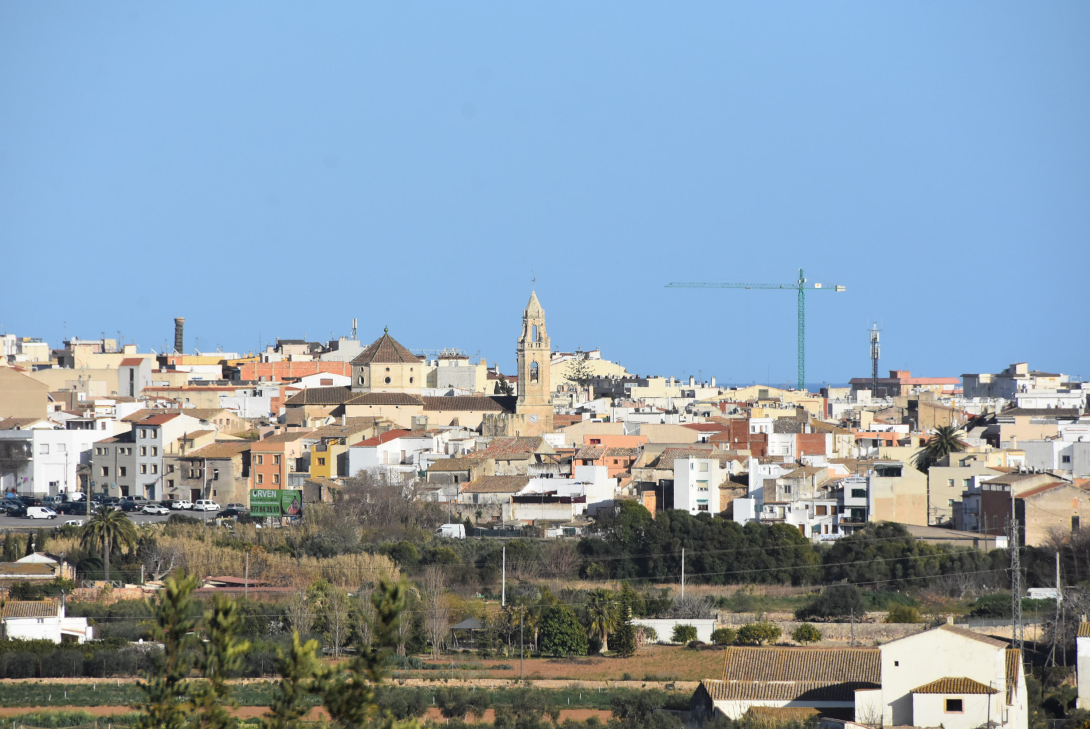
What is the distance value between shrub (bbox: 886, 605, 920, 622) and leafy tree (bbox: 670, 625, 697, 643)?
14.9 feet

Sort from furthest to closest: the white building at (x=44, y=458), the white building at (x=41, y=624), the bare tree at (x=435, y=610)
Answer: the white building at (x=44, y=458)
the bare tree at (x=435, y=610)
the white building at (x=41, y=624)

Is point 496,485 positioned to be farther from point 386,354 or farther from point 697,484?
→ point 386,354

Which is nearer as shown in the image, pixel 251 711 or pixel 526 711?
pixel 526 711

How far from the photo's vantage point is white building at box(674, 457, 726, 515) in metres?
52.0

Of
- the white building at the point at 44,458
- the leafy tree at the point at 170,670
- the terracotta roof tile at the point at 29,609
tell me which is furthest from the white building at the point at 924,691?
the white building at the point at 44,458

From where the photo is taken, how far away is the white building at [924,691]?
26.5 m

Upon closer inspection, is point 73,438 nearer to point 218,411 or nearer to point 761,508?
point 218,411

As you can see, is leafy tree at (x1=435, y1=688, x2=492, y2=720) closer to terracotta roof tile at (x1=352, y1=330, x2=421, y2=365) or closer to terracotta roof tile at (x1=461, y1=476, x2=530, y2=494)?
terracotta roof tile at (x1=461, y1=476, x2=530, y2=494)

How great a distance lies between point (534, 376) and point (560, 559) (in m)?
29.8

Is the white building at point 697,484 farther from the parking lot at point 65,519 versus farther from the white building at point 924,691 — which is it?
the white building at point 924,691

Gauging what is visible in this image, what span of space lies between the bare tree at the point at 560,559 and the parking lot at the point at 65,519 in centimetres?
1256

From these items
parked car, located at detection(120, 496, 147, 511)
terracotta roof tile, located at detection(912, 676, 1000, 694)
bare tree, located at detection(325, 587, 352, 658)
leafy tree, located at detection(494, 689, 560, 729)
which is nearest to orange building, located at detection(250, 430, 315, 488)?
parked car, located at detection(120, 496, 147, 511)

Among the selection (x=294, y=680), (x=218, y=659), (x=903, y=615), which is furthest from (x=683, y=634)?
(x=218, y=659)

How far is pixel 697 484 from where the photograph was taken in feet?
172
